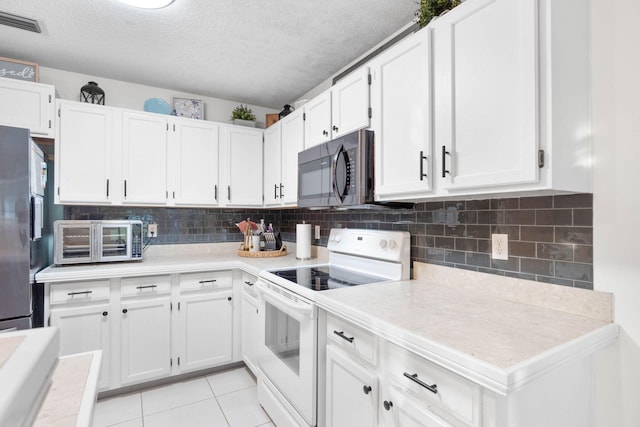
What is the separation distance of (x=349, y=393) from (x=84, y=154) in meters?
2.45

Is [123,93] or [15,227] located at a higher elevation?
[123,93]

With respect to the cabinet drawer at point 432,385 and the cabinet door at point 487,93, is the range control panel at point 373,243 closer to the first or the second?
the cabinet door at point 487,93

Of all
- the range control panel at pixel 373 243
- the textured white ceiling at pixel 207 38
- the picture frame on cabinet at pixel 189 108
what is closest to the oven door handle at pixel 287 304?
the range control panel at pixel 373 243

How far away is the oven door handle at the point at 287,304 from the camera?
1.61 meters

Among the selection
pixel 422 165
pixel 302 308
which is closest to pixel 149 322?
pixel 302 308

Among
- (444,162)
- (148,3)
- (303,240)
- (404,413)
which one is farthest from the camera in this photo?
(303,240)

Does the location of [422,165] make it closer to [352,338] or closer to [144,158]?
[352,338]

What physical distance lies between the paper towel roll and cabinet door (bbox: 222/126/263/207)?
57 cm

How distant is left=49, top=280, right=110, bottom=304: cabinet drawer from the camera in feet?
7.07

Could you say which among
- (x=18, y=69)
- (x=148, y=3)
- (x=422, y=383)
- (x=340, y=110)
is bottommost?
(x=422, y=383)

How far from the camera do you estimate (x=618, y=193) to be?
113cm

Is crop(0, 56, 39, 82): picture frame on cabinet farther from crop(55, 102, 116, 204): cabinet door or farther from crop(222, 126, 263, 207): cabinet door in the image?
crop(222, 126, 263, 207): cabinet door

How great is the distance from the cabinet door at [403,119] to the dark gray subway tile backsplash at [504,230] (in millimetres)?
344

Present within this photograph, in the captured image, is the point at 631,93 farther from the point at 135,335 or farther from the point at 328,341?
the point at 135,335
